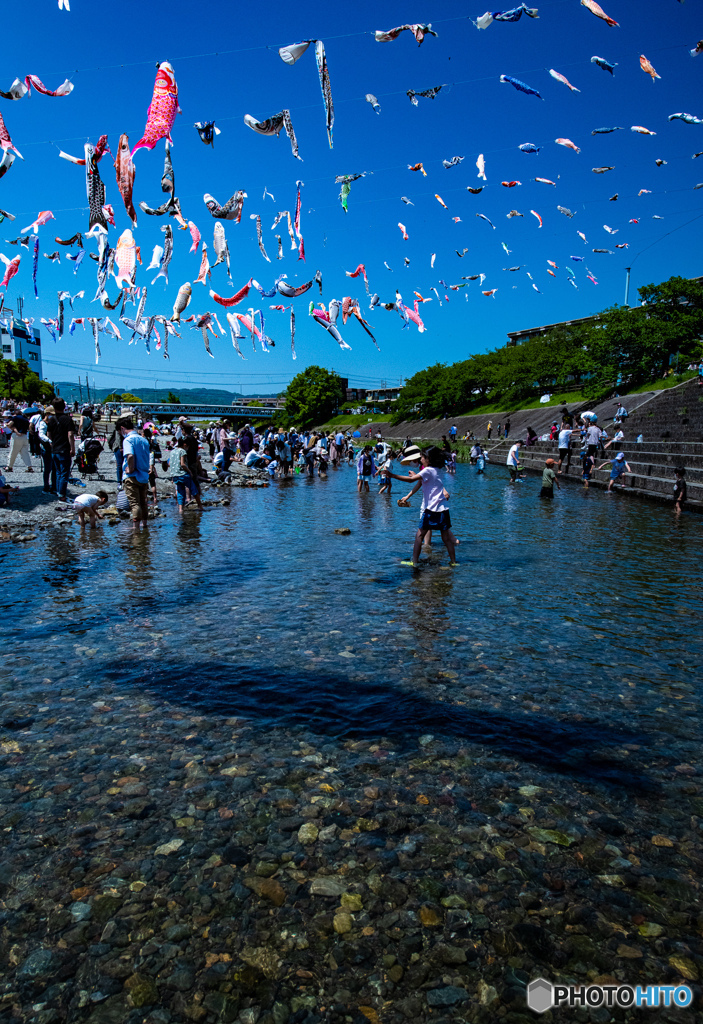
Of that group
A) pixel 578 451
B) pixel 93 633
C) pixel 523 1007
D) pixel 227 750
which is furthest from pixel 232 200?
pixel 578 451

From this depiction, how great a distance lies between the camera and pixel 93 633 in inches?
253

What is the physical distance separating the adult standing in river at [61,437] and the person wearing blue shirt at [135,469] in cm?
150

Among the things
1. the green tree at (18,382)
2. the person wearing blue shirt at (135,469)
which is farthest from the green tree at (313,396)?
the person wearing blue shirt at (135,469)

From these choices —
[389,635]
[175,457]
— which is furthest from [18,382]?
[389,635]

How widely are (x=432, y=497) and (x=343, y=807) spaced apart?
6696 mm

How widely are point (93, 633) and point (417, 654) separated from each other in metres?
3.61

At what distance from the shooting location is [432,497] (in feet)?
31.8

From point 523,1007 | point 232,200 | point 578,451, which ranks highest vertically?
point 232,200

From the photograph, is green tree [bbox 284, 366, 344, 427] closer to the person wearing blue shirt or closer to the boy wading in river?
the person wearing blue shirt

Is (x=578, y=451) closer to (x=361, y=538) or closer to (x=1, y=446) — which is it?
(x=361, y=538)

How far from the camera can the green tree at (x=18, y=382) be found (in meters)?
82.6

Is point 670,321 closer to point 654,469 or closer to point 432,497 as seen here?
point 654,469

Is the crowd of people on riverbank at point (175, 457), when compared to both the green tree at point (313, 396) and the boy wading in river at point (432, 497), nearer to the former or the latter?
the boy wading in river at point (432, 497)

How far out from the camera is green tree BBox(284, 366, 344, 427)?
417 feet
